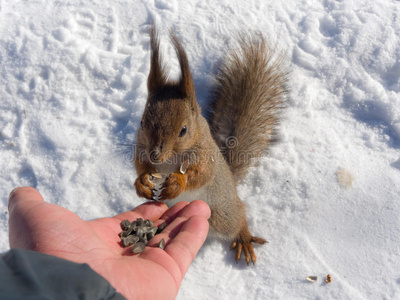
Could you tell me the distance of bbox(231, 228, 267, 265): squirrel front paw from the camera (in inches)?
71.7

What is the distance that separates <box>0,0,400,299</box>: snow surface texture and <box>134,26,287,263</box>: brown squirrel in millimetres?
139

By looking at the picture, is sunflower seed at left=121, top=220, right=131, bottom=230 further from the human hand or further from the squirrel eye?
the squirrel eye

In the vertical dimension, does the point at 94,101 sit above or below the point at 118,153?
above

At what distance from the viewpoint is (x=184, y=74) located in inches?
55.9

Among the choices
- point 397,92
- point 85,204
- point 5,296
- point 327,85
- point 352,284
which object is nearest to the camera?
point 5,296

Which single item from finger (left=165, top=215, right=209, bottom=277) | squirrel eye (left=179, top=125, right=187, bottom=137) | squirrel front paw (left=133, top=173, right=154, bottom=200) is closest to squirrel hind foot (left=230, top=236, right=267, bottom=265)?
finger (left=165, top=215, right=209, bottom=277)

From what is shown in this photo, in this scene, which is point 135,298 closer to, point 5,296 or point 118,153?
point 5,296

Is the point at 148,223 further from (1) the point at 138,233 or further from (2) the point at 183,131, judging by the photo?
(2) the point at 183,131

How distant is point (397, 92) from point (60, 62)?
2377 millimetres

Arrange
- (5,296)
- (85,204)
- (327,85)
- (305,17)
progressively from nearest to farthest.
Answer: (5,296) < (85,204) < (327,85) < (305,17)

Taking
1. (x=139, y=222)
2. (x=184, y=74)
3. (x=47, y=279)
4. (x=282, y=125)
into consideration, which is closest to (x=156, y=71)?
(x=184, y=74)

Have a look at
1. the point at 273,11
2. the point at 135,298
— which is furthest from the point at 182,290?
the point at 273,11

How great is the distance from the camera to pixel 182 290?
67.6 inches

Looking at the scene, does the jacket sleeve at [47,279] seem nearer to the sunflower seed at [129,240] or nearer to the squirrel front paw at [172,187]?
the sunflower seed at [129,240]
